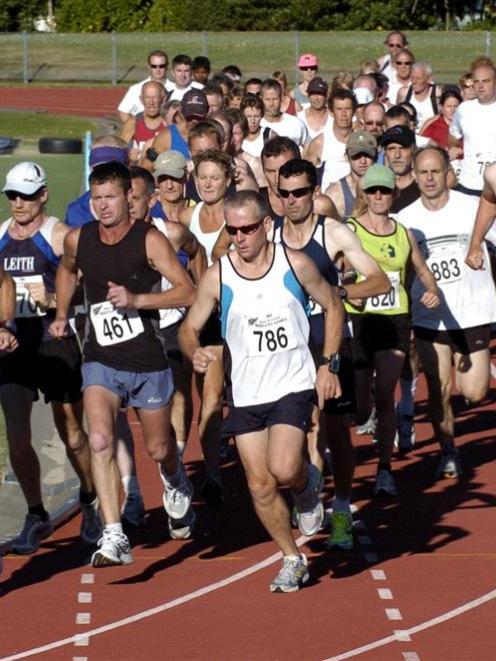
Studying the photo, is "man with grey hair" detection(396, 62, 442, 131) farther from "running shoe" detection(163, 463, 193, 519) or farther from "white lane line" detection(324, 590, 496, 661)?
"white lane line" detection(324, 590, 496, 661)

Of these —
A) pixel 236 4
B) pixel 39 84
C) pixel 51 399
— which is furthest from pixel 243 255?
pixel 236 4

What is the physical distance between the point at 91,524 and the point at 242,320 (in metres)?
2.03

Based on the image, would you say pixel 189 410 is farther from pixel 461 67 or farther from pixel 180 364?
pixel 461 67

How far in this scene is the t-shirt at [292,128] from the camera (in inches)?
723

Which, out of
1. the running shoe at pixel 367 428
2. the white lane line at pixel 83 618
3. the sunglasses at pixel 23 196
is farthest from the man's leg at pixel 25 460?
the running shoe at pixel 367 428

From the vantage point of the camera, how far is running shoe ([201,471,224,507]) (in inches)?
471

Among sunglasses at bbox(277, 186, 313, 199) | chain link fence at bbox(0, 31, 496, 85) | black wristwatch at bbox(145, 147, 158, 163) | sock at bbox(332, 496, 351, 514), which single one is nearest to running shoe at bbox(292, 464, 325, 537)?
sock at bbox(332, 496, 351, 514)

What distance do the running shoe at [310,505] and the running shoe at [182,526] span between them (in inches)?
45.0

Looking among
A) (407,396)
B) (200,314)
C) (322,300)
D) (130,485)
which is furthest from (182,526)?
(407,396)

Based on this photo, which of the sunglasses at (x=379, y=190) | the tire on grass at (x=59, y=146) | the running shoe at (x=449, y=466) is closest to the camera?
the sunglasses at (x=379, y=190)

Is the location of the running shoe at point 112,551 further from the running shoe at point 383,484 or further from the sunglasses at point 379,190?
the sunglasses at point 379,190

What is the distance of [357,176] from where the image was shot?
13500 mm

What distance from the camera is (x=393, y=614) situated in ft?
31.0

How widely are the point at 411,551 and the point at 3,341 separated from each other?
9.15ft
